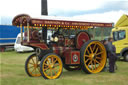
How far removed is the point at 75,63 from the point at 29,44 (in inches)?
73.0

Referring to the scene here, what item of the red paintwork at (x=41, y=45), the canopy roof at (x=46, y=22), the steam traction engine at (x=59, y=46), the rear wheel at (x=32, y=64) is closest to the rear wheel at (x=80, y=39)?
the steam traction engine at (x=59, y=46)

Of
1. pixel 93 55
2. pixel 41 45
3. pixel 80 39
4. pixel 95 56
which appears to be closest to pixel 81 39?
pixel 80 39

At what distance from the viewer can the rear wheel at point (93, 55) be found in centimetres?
745

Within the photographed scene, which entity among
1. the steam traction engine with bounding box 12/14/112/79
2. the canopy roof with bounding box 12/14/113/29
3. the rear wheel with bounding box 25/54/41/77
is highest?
the canopy roof with bounding box 12/14/113/29

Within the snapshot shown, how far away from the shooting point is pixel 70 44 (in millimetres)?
7871

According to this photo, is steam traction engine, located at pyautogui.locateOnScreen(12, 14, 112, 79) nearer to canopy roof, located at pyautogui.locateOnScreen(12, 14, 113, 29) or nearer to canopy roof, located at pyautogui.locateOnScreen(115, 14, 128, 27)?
canopy roof, located at pyautogui.locateOnScreen(12, 14, 113, 29)

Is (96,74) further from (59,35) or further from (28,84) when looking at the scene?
(28,84)

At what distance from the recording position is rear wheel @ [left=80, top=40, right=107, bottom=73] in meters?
7.45

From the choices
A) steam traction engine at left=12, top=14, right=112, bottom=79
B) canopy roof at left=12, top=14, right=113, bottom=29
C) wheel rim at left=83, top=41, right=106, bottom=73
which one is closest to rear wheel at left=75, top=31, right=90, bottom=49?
steam traction engine at left=12, top=14, right=112, bottom=79

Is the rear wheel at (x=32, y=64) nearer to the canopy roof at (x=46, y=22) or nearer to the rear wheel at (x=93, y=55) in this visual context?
the canopy roof at (x=46, y=22)

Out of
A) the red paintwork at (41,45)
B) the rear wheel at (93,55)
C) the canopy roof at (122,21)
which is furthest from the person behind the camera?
the canopy roof at (122,21)

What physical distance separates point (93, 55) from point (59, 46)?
1.38 metres

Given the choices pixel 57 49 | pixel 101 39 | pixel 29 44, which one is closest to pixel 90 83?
pixel 57 49

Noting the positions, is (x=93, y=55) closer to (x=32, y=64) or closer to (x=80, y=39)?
(x=80, y=39)
